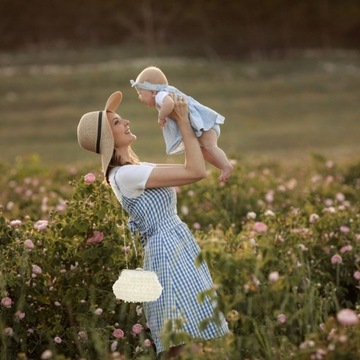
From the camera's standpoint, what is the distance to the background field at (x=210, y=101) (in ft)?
68.6

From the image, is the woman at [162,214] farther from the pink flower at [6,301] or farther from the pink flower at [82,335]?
the pink flower at [6,301]

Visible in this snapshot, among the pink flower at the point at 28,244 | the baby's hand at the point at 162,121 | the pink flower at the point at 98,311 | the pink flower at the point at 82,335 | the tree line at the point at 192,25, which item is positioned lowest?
the tree line at the point at 192,25

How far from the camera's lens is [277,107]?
29.0 metres

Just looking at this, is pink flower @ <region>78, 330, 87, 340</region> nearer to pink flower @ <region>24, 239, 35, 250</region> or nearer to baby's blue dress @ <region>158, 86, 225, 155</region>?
pink flower @ <region>24, 239, 35, 250</region>

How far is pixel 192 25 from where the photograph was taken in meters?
52.5

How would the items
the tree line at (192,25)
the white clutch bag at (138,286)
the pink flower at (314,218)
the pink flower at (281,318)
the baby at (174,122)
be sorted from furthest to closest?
the tree line at (192,25) → the pink flower at (314,218) → the pink flower at (281,318) → the baby at (174,122) → the white clutch bag at (138,286)

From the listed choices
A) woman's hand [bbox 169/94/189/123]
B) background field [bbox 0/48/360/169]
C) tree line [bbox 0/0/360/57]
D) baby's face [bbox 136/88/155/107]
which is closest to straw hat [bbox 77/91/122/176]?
baby's face [bbox 136/88/155/107]

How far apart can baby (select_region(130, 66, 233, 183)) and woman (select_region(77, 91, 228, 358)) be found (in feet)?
0.20

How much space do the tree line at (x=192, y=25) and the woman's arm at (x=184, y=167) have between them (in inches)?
1769

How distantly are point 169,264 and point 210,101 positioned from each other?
26.1m

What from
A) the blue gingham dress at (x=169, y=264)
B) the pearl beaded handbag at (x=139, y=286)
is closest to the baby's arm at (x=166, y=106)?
the blue gingham dress at (x=169, y=264)

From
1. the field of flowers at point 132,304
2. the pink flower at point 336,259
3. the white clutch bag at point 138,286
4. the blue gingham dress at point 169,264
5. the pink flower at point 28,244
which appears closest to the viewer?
the field of flowers at point 132,304

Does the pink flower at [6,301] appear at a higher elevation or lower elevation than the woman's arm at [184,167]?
lower

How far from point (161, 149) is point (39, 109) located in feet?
36.8
